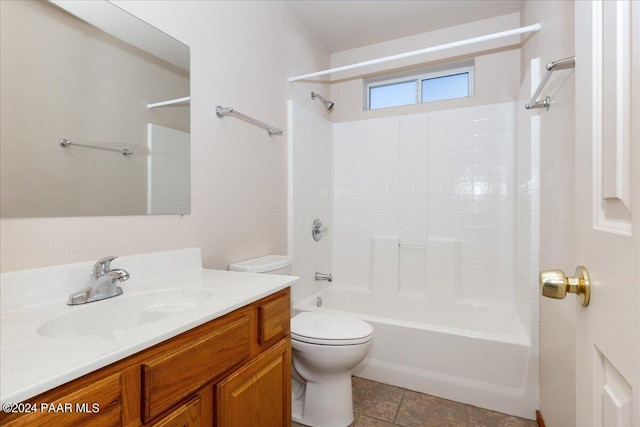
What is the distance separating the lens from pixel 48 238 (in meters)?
0.96

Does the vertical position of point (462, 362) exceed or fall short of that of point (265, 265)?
it falls short

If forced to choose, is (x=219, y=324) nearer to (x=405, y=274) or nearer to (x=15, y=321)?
(x=15, y=321)

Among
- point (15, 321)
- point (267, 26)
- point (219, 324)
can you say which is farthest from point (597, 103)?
point (267, 26)

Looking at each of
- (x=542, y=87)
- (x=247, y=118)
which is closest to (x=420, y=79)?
(x=542, y=87)

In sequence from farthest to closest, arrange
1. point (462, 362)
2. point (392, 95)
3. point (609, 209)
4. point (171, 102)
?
point (392, 95) → point (462, 362) → point (171, 102) → point (609, 209)

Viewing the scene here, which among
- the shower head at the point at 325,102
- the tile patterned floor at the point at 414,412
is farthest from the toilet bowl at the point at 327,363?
the shower head at the point at 325,102

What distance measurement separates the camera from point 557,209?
1410 millimetres

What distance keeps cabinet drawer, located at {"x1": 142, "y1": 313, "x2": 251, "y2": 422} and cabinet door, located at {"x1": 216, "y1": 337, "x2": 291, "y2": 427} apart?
2.2 inches

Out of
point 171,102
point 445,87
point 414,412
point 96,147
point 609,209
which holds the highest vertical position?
point 445,87

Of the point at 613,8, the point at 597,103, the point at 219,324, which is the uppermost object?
the point at 613,8

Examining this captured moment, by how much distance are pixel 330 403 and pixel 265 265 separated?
2.54 feet

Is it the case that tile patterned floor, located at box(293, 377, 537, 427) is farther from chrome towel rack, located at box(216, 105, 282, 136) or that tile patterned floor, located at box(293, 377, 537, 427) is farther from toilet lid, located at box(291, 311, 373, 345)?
chrome towel rack, located at box(216, 105, 282, 136)

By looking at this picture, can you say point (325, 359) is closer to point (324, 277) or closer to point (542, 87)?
point (324, 277)

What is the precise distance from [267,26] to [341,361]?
201 centimetres
